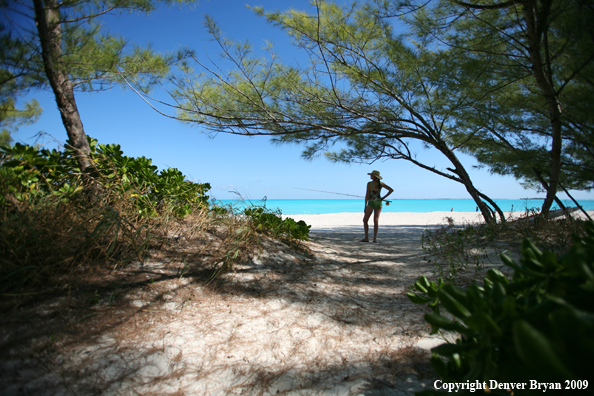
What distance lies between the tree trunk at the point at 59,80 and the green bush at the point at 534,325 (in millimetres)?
3469

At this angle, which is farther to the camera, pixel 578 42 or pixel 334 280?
pixel 578 42

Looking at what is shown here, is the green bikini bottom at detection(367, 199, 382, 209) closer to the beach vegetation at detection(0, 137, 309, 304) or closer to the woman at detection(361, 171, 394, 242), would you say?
the woman at detection(361, 171, 394, 242)

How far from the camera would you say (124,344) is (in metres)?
1.52

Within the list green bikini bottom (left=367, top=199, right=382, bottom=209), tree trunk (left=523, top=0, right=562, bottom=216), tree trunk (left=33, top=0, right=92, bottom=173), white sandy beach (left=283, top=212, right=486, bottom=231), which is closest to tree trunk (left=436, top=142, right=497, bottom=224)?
tree trunk (left=523, top=0, right=562, bottom=216)

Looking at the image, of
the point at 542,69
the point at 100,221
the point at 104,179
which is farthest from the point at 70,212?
the point at 542,69

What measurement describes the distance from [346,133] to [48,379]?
13.2ft

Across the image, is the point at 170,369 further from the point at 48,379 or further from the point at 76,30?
the point at 76,30

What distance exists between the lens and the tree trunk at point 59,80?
285cm

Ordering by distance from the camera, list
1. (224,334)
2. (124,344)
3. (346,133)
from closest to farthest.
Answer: (124,344)
(224,334)
(346,133)

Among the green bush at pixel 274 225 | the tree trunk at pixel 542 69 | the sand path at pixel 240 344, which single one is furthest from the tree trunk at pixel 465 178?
the sand path at pixel 240 344

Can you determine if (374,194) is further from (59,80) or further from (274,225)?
(59,80)

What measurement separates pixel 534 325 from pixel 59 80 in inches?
159

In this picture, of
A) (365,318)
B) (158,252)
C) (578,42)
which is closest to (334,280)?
(365,318)

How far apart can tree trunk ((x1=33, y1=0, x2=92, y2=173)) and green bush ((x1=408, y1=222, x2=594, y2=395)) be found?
3469 mm
